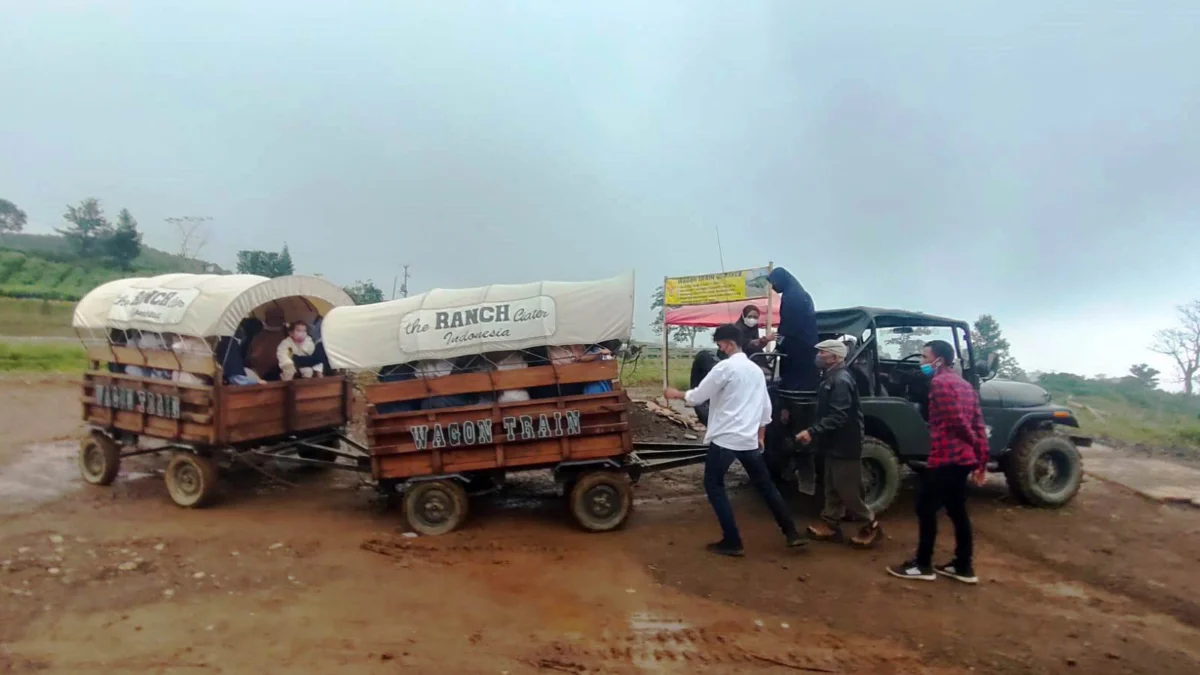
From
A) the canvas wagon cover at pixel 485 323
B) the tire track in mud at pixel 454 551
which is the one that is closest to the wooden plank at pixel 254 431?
the canvas wagon cover at pixel 485 323

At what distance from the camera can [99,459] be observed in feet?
26.5

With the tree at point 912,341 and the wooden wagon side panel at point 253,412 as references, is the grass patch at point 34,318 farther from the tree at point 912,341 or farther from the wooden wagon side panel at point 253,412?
the tree at point 912,341

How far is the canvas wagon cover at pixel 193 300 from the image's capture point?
6.94 meters

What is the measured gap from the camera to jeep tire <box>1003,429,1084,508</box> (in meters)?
6.87

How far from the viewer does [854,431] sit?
5.68m

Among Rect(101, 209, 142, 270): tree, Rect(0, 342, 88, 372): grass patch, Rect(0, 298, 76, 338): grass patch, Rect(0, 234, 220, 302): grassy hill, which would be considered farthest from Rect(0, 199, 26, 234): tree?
Rect(0, 342, 88, 372): grass patch

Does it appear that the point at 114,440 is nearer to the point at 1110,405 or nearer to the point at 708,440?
the point at 708,440

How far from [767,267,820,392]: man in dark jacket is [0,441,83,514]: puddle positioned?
8.24m

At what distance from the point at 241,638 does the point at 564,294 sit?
3.55m

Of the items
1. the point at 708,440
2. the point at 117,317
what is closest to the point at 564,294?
the point at 708,440

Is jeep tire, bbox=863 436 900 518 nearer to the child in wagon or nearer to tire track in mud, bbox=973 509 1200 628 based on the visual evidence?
tire track in mud, bbox=973 509 1200 628

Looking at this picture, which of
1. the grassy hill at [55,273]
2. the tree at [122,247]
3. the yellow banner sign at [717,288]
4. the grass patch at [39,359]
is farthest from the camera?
the tree at [122,247]

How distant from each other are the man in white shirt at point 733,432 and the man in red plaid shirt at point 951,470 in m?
0.99

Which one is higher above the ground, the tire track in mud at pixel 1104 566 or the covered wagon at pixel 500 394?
the covered wagon at pixel 500 394
